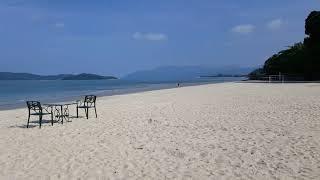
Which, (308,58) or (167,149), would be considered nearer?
(167,149)

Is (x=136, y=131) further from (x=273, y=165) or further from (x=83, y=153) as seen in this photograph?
(x=273, y=165)

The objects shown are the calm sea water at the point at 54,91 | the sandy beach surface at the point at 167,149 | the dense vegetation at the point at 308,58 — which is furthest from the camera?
the dense vegetation at the point at 308,58

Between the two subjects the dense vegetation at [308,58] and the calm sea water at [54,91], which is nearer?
the calm sea water at [54,91]

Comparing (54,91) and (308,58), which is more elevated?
(308,58)

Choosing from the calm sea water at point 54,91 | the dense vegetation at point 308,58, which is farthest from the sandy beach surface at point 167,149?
the dense vegetation at point 308,58

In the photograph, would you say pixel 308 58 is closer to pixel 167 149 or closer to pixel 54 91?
pixel 54 91

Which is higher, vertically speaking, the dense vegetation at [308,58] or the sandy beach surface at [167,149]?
the dense vegetation at [308,58]

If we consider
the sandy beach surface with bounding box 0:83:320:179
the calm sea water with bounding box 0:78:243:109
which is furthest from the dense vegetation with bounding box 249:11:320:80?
the sandy beach surface with bounding box 0:83:320:179

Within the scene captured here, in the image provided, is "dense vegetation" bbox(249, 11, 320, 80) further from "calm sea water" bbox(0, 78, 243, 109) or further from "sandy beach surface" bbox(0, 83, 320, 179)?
"sandy beach surface" bbox(0, 83, 320, 179)


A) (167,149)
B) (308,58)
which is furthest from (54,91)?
(167,149)

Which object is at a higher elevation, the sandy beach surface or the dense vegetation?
the dense vegetation

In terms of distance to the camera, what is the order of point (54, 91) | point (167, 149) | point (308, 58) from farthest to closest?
point (54, 91), point (308, 58), point (167, 149)

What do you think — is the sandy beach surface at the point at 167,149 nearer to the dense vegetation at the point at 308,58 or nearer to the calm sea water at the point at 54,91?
the calm sea water at the point at 54,91

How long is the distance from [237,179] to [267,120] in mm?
6988
